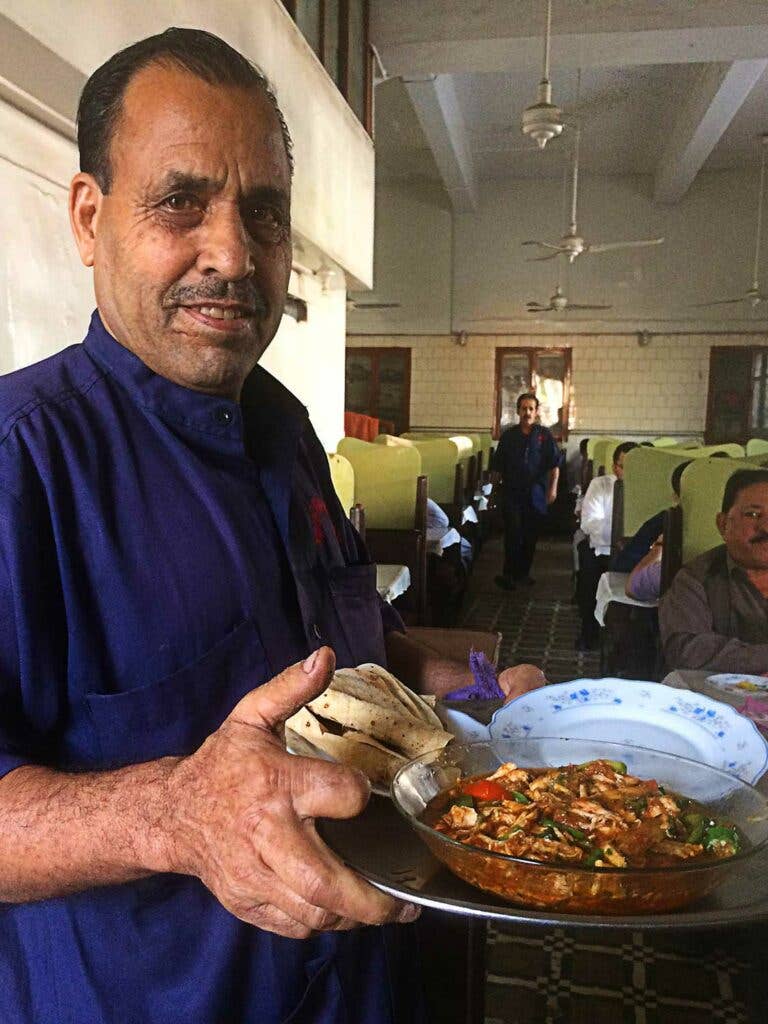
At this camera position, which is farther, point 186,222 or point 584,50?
point 584,50

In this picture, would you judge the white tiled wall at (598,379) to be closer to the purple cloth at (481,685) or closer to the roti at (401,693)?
the purple cloth at (481,685)

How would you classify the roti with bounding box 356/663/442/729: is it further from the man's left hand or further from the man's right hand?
the man's right hand

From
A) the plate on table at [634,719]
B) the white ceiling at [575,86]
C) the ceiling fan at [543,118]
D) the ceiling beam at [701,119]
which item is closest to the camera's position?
the plate on table at [634,719]

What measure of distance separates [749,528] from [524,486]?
17.0ft

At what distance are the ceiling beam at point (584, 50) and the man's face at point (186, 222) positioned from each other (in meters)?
5.96

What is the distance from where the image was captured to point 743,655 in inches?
102

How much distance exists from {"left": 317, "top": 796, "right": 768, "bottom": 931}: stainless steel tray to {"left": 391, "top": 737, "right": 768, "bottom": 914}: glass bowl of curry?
0.02m

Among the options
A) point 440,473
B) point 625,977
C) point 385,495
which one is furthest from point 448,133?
point 625,977

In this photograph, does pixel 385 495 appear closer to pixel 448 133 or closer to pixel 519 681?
pixel 519 681

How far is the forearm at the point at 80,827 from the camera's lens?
0.69 meters

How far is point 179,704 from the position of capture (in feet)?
2.90

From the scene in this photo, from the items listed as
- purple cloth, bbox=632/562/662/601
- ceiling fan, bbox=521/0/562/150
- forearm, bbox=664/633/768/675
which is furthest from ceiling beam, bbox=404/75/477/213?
forearm, bbox=664/633/768/675

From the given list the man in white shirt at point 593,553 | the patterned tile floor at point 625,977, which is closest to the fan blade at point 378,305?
the man in white shirt at point 593,553

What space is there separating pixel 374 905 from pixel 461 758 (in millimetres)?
270
